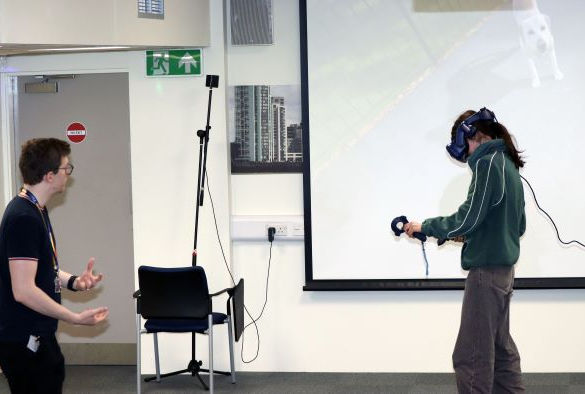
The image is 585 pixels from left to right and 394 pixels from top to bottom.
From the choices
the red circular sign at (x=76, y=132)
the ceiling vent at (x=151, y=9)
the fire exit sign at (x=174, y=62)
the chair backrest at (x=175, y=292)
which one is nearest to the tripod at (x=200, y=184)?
the fire exit sign at (x=174, y=62)

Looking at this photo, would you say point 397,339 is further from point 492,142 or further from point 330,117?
point 492,142

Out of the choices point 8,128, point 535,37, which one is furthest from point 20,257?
point 535,37

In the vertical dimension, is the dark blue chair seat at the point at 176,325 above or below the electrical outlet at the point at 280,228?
below

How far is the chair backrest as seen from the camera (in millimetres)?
4699

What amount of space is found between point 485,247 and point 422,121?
179 cm

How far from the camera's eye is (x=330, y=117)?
5.29 meters

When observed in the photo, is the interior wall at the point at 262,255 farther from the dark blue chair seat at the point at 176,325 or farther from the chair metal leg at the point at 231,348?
the dark blue chair seat at the point at 176,325

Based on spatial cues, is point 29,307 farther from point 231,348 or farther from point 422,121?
point 422,121

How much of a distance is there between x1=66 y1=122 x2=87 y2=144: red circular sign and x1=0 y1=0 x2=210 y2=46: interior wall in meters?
0.99

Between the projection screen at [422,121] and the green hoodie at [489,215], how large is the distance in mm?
1592

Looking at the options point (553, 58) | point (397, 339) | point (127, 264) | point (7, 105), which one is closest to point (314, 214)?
point (397, 339)

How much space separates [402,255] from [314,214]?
627mm

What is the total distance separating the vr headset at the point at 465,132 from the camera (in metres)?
3.69

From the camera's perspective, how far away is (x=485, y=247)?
357cm
